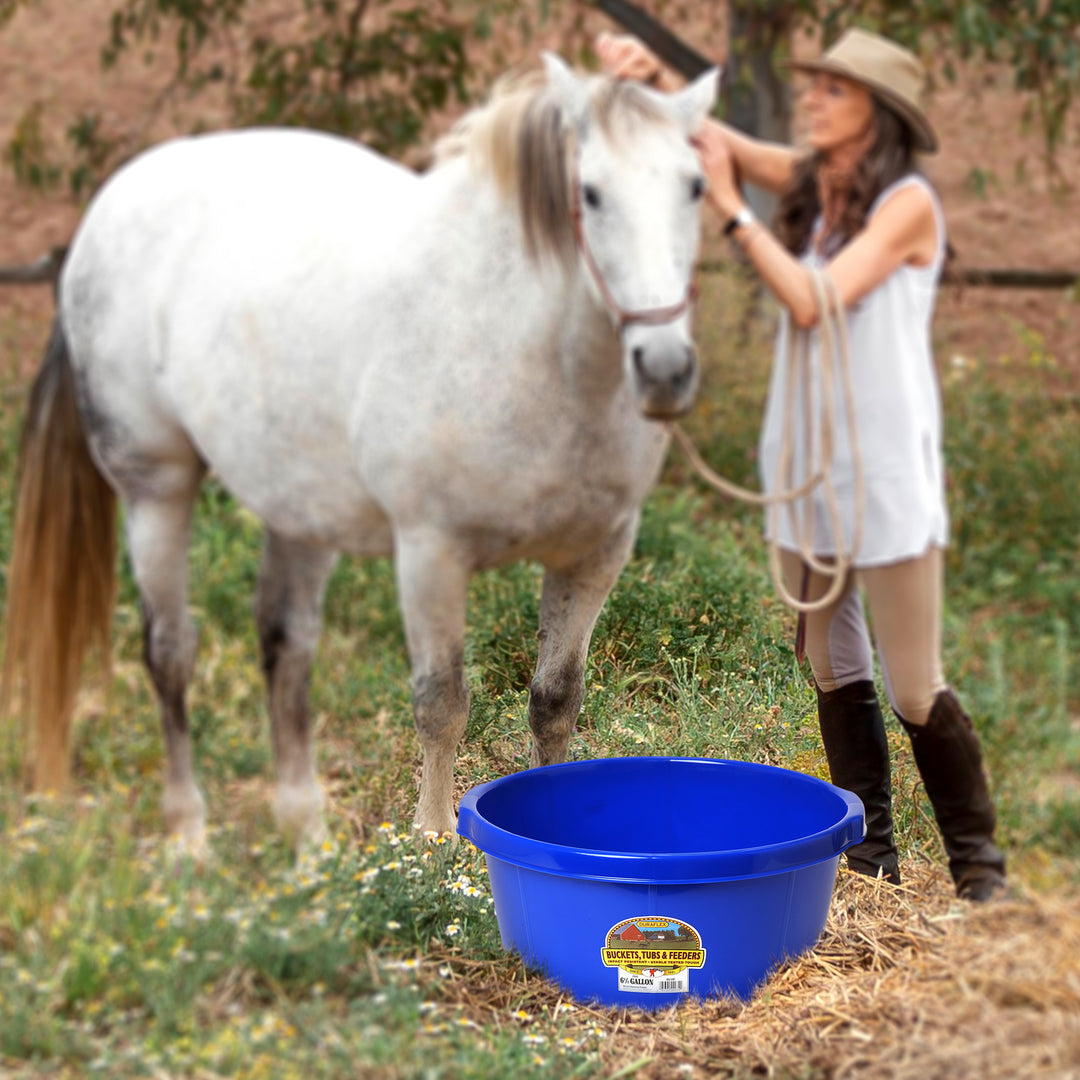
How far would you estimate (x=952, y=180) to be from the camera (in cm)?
744

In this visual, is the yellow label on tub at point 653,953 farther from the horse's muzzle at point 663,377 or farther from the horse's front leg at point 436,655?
the horse's muzzle at point 663,377

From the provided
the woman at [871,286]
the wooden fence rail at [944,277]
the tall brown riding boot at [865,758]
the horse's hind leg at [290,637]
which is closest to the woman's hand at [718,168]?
the woman at [871,286]

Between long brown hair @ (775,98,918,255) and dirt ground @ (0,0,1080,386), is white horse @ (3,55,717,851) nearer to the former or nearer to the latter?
long brown hair @ (775,98,918,255)

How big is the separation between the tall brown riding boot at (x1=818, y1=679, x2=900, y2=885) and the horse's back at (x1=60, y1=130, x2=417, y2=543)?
0.88 metres

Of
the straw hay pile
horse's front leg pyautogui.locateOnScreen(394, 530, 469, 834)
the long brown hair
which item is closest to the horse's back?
horse's front leg pyautogui.locateOnScreen(394, 530, 469, 834)

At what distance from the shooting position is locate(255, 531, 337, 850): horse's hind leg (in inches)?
118

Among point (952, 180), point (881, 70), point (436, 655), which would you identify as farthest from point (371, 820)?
point (952, 180)

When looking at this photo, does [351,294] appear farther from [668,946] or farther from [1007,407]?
[1007,407]

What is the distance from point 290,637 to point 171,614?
269 mm

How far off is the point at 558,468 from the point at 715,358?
2874 millimetres

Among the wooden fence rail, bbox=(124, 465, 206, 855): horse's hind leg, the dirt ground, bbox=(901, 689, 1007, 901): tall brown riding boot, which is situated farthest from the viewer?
the dirt ground

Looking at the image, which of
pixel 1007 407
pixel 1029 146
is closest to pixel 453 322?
pixel 1007 407

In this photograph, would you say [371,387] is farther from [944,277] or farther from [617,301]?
[944,277]

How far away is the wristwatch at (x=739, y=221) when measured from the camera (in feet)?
5.18
